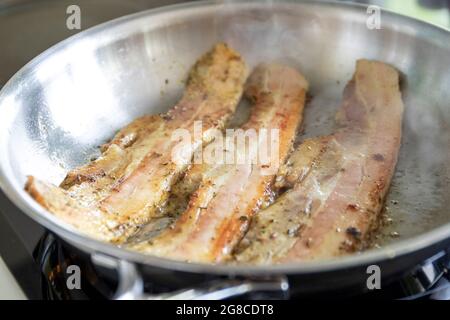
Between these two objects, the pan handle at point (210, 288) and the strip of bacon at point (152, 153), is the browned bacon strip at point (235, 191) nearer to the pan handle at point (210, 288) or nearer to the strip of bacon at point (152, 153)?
the strip of bacon at point (152, 153)

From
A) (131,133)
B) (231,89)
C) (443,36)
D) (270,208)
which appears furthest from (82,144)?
(443,36)

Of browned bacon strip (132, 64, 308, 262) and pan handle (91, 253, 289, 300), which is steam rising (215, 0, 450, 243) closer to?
browned bacon strip (132, 64, 308, 262)

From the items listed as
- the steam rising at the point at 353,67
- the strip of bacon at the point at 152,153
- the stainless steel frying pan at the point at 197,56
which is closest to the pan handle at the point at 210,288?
the stainless steel frying pan at the point at 197,56

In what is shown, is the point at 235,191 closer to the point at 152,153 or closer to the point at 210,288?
the point at 152,153

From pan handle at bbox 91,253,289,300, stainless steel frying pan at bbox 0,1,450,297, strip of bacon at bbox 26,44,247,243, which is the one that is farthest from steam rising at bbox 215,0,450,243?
pan handle at bbox 91,253,289,300

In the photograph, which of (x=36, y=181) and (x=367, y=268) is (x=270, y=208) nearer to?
(x=367, y=268)

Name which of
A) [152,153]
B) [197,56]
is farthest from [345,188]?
[197,56]
